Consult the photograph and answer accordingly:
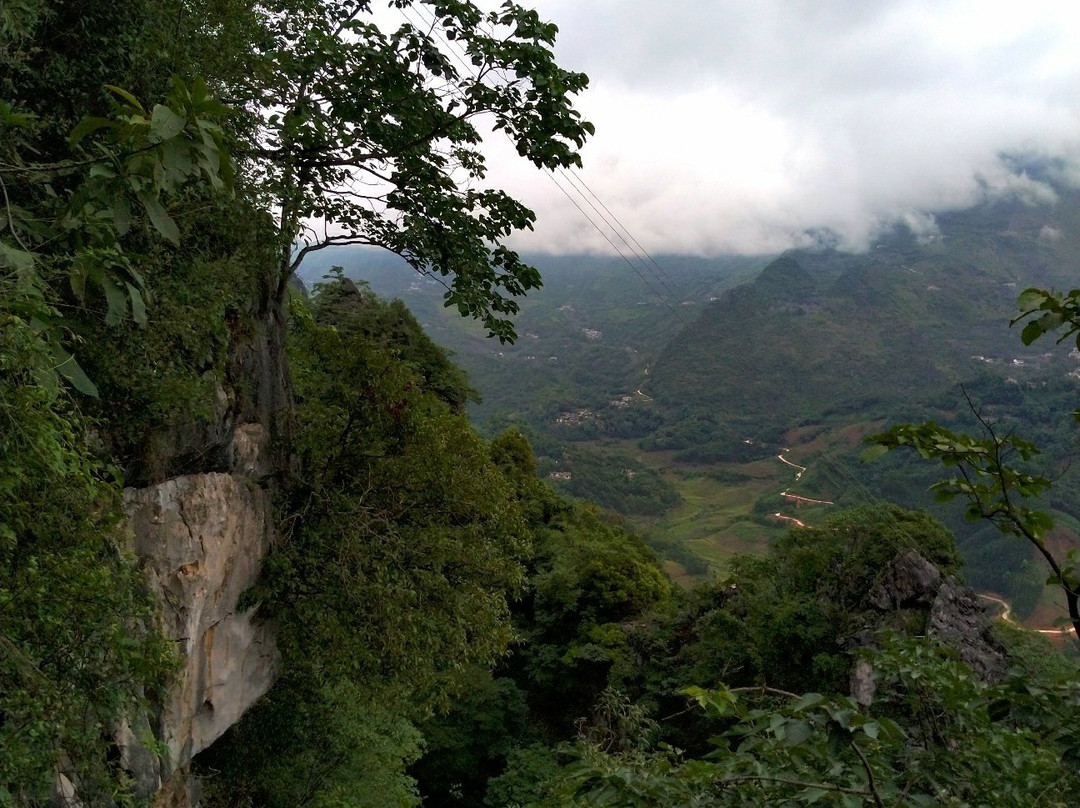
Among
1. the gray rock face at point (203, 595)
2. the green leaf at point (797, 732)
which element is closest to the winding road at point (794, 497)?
the gray rock face at point (203, 595)

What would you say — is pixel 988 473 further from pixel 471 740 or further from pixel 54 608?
pixel 471 740

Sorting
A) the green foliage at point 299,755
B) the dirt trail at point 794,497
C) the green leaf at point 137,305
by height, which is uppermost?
the green leaf at point 137,305

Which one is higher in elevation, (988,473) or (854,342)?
(988,473)

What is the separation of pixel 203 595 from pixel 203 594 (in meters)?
0.01

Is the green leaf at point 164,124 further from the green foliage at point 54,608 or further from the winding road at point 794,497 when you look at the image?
the winding road at point 794,497

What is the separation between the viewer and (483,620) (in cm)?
905

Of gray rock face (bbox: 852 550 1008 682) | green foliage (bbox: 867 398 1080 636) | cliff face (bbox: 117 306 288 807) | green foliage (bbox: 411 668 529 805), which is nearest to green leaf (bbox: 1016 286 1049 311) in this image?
green foliage (bbox: 867 398 1080 636)

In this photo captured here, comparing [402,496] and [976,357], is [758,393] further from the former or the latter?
[402,496]

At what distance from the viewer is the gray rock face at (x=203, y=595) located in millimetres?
6363

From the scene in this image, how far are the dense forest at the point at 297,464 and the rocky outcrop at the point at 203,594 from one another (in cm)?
11

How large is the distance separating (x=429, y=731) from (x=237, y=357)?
1390cm

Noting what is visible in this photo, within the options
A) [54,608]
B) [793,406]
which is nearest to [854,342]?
[793,406]

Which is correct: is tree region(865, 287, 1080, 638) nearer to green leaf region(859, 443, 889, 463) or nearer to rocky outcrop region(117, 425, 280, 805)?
green leaf region(859, 443, 889, 463)

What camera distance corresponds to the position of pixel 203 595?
23.0ft
